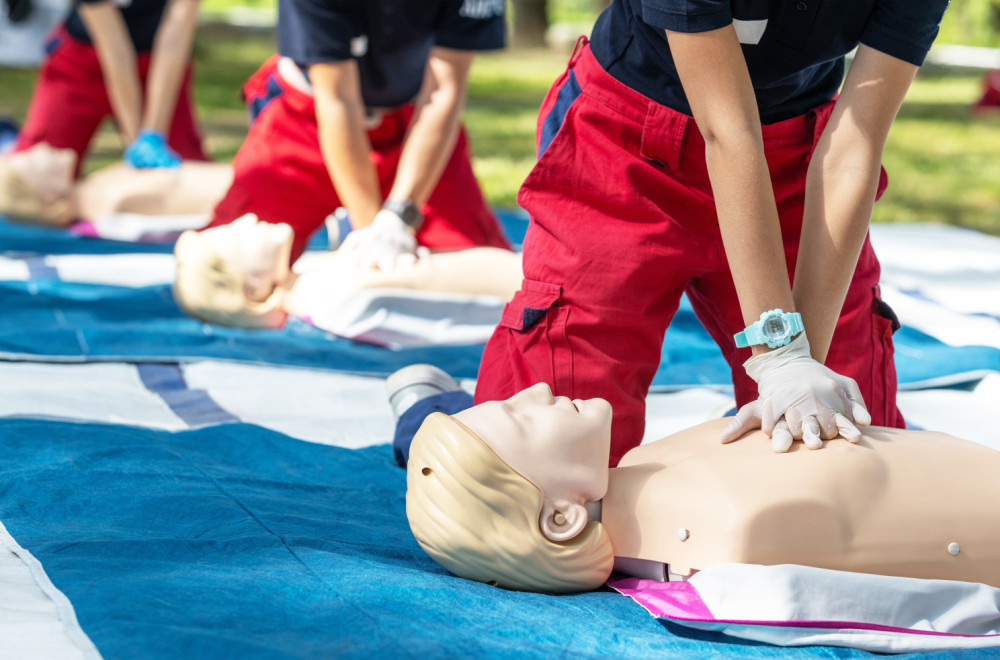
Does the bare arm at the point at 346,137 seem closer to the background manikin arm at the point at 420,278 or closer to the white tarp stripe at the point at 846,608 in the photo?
the background manikin arm at the point at 420,278

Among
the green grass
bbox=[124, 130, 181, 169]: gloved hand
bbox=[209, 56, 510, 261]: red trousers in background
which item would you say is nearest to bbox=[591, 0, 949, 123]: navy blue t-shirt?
bbox=[209, 56, 510, 261]: red trousers in background

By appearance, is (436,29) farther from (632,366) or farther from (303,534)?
(303,534)

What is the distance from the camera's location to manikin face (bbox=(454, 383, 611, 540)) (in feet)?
5.07

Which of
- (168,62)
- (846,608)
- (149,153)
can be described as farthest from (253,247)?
(846,608)

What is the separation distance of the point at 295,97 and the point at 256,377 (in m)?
1.05

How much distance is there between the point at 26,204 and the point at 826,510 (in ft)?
12.0

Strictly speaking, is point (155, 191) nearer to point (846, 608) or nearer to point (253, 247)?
point (253, 247)

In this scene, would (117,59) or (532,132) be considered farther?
(532,132)

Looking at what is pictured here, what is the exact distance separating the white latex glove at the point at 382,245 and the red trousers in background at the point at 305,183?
0.99ft

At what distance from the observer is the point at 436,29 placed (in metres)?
3.34

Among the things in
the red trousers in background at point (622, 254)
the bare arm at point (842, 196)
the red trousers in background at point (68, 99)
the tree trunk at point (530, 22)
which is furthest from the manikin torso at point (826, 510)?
the tree trunk at point (530, 22)

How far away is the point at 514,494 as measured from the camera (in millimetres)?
1522

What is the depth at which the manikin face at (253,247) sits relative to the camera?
3068 mm

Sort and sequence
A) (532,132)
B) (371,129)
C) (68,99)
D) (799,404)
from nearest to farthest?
1. (799,404)
2. (371,129)
3. (68,99)
4. (532,132)
